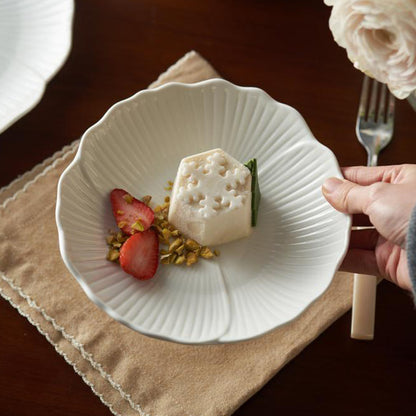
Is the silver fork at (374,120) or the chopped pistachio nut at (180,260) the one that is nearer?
the chopped pistachio nut at (180,260)

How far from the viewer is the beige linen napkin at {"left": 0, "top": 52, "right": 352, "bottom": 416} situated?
965 millimetres

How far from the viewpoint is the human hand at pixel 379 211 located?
88 cm

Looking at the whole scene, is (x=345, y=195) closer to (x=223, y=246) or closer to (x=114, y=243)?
(x=223, y=246)

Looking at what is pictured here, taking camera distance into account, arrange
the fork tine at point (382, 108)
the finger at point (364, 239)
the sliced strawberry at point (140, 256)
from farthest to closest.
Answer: the fork tine at point (382, 108), the finger at point (364, 239), the sliced strawberry at point (140, 256)

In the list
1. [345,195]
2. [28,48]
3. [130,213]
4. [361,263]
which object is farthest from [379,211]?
[28,48]

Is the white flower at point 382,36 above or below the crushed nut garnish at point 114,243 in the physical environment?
above

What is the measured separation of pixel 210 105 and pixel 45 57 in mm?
355

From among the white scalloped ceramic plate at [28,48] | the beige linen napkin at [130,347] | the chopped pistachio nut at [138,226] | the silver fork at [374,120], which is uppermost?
the white scalloped ceramic plate at [28,48]

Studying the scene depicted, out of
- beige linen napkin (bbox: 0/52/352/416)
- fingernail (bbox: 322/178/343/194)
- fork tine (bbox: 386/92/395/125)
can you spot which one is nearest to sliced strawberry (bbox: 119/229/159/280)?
beige linen napkin (bbox: 0/52/352/416)

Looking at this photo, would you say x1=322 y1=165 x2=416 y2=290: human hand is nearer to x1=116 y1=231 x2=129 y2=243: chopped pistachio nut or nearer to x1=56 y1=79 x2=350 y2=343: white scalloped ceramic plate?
x1=56 y1=79 x2=350 y2=343: white scalloped ceramic plate

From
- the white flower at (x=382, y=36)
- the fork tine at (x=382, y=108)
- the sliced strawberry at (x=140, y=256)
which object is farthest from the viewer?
the fork tine at (x=382, y=108)

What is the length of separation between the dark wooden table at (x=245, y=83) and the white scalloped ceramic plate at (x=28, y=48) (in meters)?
0.07

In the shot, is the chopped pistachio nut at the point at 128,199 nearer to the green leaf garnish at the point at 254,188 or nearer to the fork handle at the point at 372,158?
the green leaf garnish at the point at 254,188

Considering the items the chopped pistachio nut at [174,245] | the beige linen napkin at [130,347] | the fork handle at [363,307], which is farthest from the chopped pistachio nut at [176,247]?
the fork handle at [363,307]
